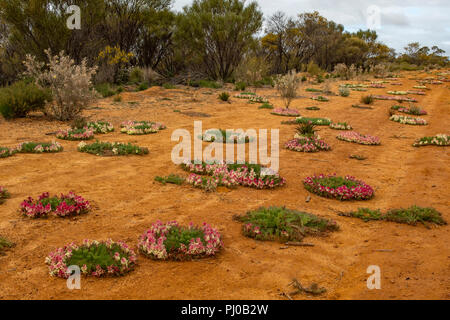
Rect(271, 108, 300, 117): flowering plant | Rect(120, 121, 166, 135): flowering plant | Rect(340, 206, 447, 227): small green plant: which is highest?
Rect(271, 108, 300, 117): flowering plant

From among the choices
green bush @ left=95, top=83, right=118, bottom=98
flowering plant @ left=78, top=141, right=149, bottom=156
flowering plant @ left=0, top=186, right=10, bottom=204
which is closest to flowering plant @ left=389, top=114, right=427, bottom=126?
flowering plant @ left=78, top=141, right=149, bottom=156

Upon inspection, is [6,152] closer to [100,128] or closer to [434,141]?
[100,128]

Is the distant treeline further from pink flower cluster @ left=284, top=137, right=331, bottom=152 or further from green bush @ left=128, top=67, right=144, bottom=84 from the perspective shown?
pink flower cluster @ left=284, top=137, right=331, bottom=152

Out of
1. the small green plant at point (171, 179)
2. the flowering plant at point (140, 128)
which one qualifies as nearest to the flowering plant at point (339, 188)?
the small green plant at point (171, 179)

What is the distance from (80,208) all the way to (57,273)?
1.74 meters

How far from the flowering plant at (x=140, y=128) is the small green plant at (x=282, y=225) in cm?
714

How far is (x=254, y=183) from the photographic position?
701cm

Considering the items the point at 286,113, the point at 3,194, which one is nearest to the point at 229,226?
the point at 3,194

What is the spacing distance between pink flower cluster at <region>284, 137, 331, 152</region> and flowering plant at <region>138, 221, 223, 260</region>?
6048 mm

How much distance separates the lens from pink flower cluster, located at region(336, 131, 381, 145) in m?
11.3

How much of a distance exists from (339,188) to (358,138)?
542 cm

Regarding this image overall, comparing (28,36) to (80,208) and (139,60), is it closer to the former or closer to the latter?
(139,60)

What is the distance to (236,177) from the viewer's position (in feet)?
23.3
